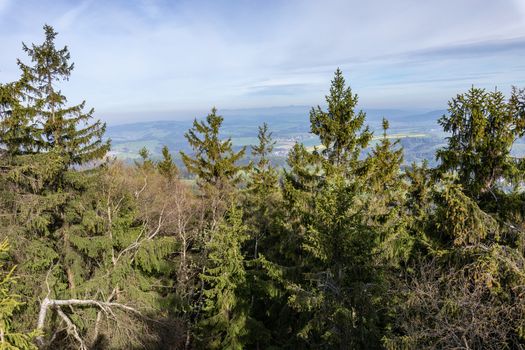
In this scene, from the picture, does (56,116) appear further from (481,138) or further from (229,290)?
(481,138)

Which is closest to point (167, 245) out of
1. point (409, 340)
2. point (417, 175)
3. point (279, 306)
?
point (279, 306)

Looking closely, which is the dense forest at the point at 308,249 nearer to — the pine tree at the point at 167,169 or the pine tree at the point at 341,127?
the pine tree at the point at 341,127

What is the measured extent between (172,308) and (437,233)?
1222 cm

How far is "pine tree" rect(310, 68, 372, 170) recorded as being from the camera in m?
15.7

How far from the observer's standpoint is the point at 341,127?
15852mm

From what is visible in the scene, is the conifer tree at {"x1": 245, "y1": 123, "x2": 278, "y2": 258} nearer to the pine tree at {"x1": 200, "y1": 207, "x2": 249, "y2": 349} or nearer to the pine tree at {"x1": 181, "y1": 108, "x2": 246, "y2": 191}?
the pine tree at {"x1": 181, "y1": 108, "x2": 246, "y2": 191}

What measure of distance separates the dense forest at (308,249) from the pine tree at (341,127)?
6 centimetres

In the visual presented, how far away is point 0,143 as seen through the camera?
12898 millimetres

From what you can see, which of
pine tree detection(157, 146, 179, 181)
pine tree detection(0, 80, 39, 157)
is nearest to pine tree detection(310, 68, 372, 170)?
pine tree detection(0, 80, 39, 157)

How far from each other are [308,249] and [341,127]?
700 cm

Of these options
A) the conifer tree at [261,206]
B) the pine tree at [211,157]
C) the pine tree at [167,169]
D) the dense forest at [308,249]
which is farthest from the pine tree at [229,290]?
the pine tree at [167,169]

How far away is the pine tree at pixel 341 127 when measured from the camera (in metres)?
15.7

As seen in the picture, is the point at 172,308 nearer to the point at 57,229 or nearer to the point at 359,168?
the point at 57,229

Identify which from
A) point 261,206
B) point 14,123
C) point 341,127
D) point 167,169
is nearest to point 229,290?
point 261,206
